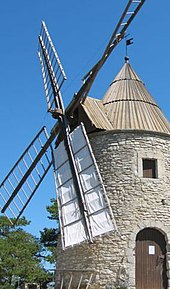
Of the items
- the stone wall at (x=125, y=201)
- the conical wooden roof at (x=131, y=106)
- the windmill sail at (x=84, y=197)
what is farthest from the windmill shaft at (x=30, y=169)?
the conical wooden roof at (x=131, y=106)

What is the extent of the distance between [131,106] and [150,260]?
493 centimetres

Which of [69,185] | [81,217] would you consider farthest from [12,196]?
[81,217]

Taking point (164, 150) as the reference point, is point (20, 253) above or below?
below

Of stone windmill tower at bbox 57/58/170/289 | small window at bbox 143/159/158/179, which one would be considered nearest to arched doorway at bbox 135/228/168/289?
stone windmill tower at bbox 57/58/170/289

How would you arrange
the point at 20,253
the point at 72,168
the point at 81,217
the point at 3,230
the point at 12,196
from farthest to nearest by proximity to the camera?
the point at 3,230 < the point at 20,253 < the point at 12,196 < the point at 72,168 < the point at 81,217

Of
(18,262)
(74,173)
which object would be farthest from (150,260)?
(18,262)

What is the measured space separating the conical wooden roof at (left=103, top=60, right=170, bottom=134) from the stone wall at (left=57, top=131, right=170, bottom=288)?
426 mm

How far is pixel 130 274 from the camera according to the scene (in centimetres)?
1312

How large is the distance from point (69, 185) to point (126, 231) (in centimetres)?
216

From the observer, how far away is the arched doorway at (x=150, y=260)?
13.4m

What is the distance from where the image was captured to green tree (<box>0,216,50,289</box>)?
21875mm

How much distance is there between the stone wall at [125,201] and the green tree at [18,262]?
25.2ft

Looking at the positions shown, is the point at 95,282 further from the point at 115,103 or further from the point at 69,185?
the point at 115,103

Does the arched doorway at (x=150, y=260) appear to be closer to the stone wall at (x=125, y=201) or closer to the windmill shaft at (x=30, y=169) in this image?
the stone wall at (x=125, y=201)
